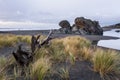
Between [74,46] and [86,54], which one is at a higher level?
[86,54]

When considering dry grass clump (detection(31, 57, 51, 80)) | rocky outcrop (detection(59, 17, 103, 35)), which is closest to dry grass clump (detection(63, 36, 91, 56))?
dry grass clump (detection(31, 57, 51, 80))

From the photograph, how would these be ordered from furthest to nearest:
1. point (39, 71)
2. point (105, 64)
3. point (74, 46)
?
point (74, 46)
point (105, 64)
point (39, 71)

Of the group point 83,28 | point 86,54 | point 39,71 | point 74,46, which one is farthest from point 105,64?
point 83,28

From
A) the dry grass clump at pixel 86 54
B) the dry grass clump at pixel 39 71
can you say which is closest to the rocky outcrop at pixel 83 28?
the dry grass clump at pixel 86 54

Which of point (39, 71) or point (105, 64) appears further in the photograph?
point (105, 64)

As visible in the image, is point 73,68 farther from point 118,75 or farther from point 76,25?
point 76,25

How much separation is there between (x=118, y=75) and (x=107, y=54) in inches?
29.2

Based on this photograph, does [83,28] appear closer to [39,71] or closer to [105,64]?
[105,64]

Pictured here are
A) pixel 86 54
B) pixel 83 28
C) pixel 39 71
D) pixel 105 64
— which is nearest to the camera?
pixel 39 71

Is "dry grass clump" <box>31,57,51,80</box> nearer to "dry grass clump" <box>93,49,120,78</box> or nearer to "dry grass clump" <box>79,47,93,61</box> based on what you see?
"dry grass clump" <box>93,49,120,78</box>

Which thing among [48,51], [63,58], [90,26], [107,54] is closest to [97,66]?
[107,54]

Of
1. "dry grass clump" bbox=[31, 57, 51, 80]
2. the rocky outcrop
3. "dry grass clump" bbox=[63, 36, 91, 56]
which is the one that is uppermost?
"dry grass clump" bbox=[31, 57, 51, 80]

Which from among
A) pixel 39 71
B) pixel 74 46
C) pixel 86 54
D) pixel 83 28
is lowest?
pixel 83 28

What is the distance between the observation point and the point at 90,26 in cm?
5578
